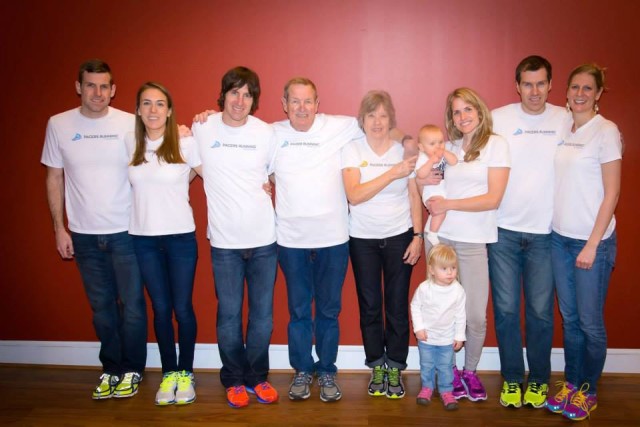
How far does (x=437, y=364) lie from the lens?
119 inches

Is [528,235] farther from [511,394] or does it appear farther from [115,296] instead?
[115,296]

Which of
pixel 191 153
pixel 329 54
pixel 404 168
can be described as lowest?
pixel 404 168

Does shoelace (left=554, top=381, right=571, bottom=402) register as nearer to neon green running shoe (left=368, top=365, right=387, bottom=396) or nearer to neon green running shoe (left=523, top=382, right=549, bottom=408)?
neon green running shoe (left=523, top=382, right=549, bottom=408)

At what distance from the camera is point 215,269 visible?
299 centimetres

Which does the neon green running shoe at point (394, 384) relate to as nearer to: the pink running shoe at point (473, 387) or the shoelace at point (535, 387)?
the pink running shoe at point (473, 387)

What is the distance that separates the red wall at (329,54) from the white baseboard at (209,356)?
0.31ft

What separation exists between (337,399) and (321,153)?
4.93ft

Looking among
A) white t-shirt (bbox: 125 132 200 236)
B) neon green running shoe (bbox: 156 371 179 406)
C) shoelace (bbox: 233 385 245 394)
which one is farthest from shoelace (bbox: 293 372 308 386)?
white t-shirt (bbox: 125 132 200 236)

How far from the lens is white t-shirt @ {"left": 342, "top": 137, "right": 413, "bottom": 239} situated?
294cm

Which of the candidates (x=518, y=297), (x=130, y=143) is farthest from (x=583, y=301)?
(x=130, y=143)

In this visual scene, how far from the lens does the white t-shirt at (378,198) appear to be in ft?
9.63

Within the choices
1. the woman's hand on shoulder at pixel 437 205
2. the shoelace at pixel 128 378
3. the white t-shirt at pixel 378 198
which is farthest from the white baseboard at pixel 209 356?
the woman's hand on shoulder at pixel 437 205

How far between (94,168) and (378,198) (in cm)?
172

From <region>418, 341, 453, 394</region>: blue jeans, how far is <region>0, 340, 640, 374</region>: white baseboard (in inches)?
17.1
